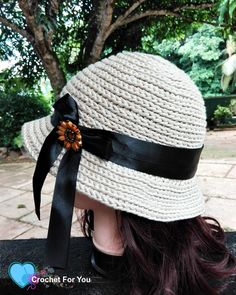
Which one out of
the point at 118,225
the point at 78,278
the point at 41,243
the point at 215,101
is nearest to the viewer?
the point at 118,225

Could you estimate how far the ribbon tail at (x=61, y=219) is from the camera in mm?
905

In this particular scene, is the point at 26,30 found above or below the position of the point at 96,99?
above

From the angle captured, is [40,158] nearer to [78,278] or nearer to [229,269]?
[78,278]

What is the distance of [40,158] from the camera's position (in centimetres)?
100

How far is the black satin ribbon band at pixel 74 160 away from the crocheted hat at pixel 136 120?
0.05 feet

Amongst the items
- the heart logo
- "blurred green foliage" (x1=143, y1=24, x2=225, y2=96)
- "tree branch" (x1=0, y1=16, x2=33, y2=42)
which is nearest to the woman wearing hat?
the heart logo

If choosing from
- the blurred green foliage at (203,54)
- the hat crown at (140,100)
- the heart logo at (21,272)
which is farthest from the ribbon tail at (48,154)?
the blurred green foliage at (203,54)

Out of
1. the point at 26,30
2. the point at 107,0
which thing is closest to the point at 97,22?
the point at 107,0

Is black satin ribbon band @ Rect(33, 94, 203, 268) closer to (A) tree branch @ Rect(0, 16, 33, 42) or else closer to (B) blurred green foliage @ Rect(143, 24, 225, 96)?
(A) tree branch @ Rect(0, 16, 33, 42)

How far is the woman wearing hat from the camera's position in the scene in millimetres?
930

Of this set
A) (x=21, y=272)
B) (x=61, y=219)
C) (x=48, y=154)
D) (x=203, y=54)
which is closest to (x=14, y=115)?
(x=21, y=272)

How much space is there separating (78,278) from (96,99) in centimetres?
70

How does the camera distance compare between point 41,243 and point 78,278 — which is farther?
point 41,243

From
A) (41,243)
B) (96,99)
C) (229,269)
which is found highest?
(96,99)
